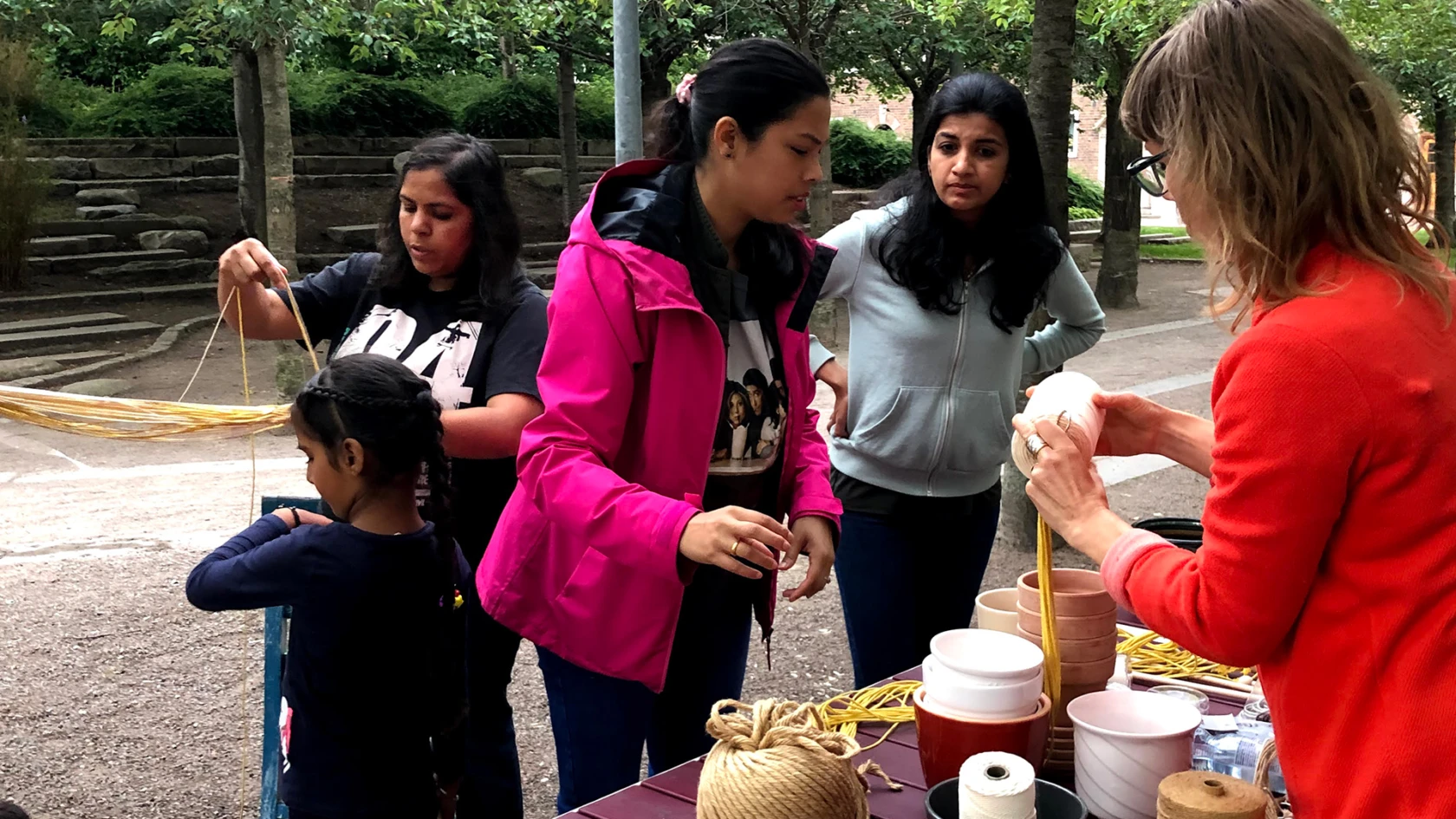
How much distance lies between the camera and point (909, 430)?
2842 mm

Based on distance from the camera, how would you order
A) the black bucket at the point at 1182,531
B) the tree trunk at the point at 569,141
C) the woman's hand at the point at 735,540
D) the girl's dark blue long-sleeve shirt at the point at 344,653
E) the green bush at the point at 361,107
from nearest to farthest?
the woman's hand at the point at 735,540, the girl's dark blue long-sleeve shirt at the point at 344,653, the black bucket at the point at 1182,531, the tree trunk at the point at 569,141, the green bush at the point at 361,107

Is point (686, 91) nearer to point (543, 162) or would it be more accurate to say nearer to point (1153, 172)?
point (1153, 172)

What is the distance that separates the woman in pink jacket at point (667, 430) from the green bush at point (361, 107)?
1746cm

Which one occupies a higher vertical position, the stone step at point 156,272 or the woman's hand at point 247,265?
the woman's hand at point 247,265

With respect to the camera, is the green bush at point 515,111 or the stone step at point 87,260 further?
the green bush at point 515,111

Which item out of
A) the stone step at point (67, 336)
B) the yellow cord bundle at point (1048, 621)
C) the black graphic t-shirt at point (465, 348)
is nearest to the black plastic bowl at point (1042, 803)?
the yellow cord bundle at point (1048, 621)

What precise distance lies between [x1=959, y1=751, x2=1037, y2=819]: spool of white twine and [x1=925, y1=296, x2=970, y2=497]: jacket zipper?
1.35m

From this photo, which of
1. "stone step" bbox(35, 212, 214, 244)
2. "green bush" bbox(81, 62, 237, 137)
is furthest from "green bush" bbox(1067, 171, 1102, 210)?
"stone step" bbox(35, 212, 214, 244)

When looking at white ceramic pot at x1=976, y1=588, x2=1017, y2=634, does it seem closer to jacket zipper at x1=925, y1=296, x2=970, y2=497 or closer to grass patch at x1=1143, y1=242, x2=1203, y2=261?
jacket zipper at x1=925, y1=296, x2=970, y2=497

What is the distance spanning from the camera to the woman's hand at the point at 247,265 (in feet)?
8.68

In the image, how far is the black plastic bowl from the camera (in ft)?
5.13

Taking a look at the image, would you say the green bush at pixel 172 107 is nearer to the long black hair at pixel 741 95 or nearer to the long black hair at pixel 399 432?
the long black hair at pixel 399 432

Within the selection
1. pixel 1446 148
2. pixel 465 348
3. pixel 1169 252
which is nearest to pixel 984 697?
pixel 465 348

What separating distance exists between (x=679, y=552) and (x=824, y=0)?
11.7 meters
